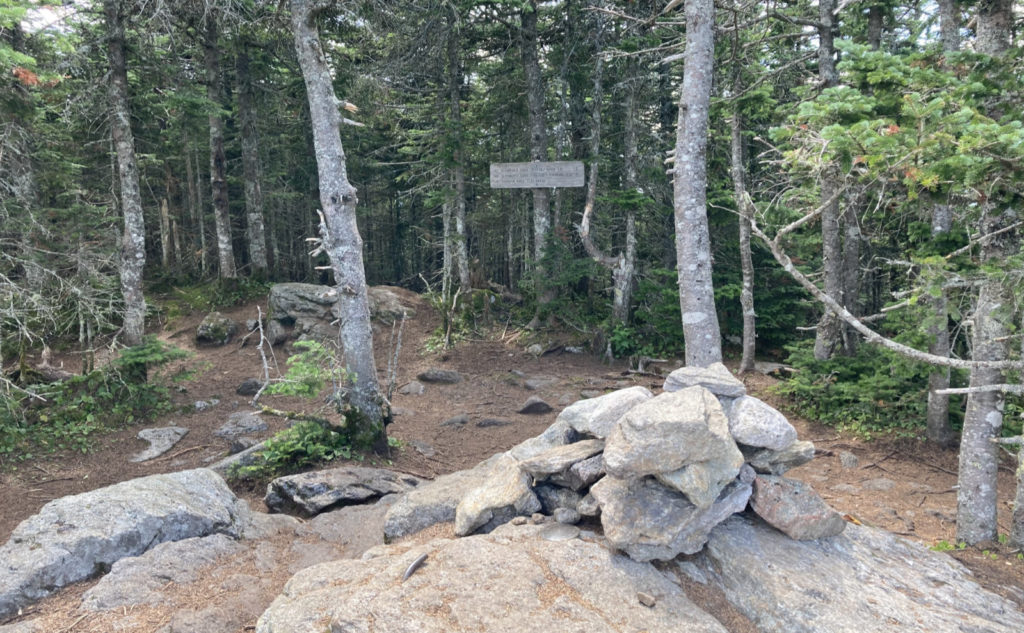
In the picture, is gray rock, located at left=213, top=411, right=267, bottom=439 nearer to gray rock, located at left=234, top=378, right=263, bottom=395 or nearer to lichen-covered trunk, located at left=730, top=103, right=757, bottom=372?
gray rock, located at left=234, top=378, right=263, bottom=395

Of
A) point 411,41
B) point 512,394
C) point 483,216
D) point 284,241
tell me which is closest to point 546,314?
point 512,394

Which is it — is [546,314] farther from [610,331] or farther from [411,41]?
[411,41]

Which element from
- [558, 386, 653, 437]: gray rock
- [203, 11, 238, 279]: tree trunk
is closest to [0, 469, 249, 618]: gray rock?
[558, 386, 653, 437]: gray rock

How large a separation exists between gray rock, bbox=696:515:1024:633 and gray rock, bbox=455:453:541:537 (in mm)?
1409

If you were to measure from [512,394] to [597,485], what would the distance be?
9128mm

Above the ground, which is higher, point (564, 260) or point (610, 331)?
point (564, 260)

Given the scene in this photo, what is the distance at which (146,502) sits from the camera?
5566mm

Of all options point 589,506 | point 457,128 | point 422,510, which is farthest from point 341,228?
point 457,128

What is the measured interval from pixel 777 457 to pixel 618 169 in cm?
1470

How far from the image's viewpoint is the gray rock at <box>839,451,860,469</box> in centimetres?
861

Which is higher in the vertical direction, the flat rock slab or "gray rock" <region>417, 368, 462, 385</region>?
the flat rock slab

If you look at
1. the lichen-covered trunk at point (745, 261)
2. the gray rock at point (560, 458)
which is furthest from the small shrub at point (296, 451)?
the lichen-covered trunk at point (745, 261)

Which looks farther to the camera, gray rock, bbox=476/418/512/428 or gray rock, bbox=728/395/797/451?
gray rock, bbox=476/418/512/428

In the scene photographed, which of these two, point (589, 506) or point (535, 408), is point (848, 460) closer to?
point (535, 408)
